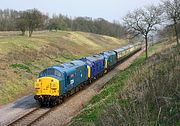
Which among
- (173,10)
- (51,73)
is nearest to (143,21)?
(173,10)

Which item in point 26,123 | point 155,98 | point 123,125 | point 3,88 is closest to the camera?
point 123,125

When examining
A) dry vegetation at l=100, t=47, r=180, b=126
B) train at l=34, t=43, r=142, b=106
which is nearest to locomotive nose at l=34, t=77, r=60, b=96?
train at l=34, t=43, r=142, b=106

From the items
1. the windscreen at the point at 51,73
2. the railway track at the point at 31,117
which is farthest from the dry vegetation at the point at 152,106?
the windscreen at the point at 51,73

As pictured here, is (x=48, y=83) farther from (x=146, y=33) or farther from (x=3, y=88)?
(x=146, y=33)

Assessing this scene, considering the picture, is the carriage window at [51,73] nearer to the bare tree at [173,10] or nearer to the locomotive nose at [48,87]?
the locomotive nose at [48,87]

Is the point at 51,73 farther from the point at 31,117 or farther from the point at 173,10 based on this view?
the point at 173,10

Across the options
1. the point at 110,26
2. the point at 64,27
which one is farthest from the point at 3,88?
the point at 110,26

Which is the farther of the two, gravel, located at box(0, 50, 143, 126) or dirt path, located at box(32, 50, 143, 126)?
gravel, located at box(0, 50, 143, 126)

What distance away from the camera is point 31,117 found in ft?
75.4

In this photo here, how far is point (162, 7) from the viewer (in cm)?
5384

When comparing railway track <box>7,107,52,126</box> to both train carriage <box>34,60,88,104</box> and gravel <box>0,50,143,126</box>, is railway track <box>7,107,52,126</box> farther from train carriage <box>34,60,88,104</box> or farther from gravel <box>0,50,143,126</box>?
train carriage <box>34,60,88,104</box>

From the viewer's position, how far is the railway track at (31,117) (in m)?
21.3

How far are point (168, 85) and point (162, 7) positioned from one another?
4248cm

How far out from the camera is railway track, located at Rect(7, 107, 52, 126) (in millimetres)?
21273
